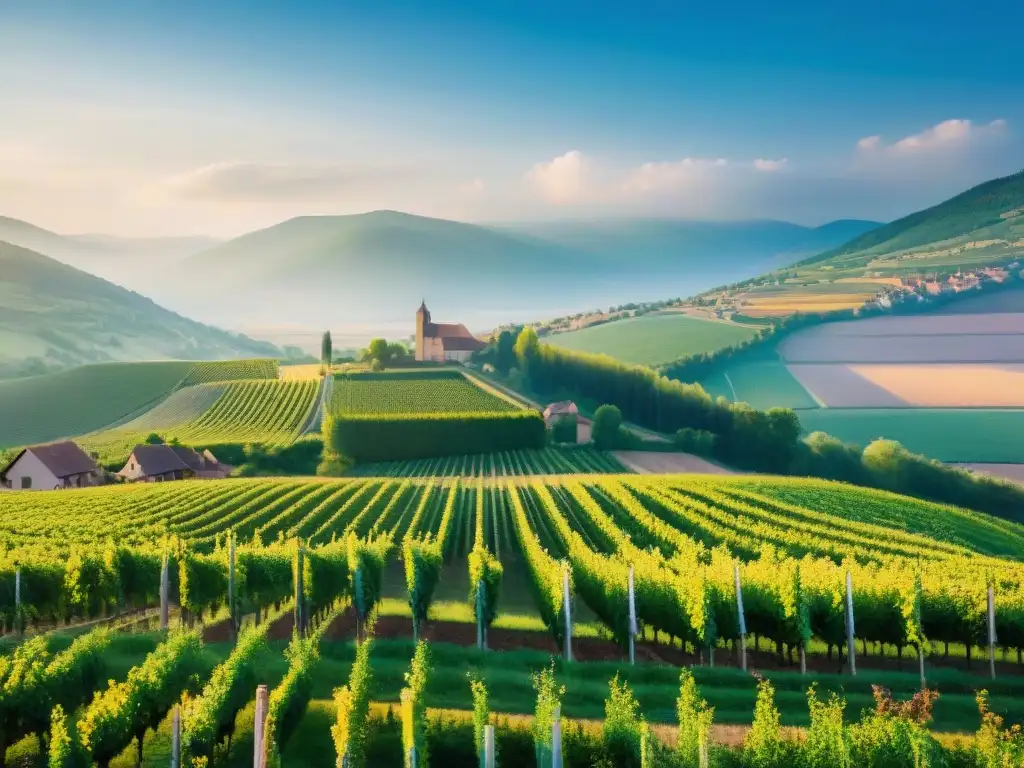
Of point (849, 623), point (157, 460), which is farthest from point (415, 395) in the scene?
point (849, 623)

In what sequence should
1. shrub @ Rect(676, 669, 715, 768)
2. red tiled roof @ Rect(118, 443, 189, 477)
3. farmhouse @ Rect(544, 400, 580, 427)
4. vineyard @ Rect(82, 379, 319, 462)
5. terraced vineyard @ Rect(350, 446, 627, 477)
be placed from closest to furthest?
shrub @ Rect(676, 669, 715, 768) → red tiled roof @ Rect(118, 443, 189, 477) → terraced vineyard @ Rect(350, 446, 627, 477) → vineyard @ Rect(82, 379, 319, 462) → farmhouse @ Rect(544, 400, 580, 427)

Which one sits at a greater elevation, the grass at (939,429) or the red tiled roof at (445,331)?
the red tiled roof at (445,331)

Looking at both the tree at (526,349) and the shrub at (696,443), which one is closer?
the shrub at (696,443)

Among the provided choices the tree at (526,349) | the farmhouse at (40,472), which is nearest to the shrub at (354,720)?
the farmhouse at (40,472)

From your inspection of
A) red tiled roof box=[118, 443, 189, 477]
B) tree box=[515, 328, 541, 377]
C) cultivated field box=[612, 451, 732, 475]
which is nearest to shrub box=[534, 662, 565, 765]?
cultivated field box=[612, 451, 732, 475]

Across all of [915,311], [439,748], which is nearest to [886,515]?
[439,748]

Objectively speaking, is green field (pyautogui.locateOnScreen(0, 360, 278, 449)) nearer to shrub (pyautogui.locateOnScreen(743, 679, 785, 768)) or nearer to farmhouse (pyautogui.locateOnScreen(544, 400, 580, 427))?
farmhouse (pyautogui.locateOnScreen(544, 400, 580, 427))

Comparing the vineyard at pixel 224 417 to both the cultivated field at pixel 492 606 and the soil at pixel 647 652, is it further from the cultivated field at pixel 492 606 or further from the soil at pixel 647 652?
the soil at pixel 647 652
